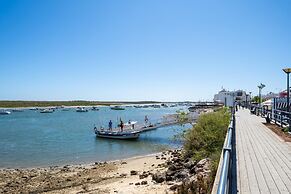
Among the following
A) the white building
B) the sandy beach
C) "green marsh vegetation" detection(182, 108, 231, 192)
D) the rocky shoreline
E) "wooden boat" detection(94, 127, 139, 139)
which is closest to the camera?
the rocky shoreline

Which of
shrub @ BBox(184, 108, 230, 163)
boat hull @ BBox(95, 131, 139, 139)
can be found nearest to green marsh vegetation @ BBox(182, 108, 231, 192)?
shrub @ BBox(184, 108, 230, 163)

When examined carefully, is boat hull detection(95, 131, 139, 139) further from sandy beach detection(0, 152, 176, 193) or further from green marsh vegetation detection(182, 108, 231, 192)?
green marsh vegetation detection(182, 108, 231, 192)

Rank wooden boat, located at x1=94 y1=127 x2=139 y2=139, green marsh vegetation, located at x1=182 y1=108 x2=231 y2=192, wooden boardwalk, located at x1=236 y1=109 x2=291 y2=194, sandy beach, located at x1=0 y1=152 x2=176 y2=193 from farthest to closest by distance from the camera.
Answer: wooden boat, located at x1=94 y1=127 x2=139 y2=139 → sandy beach, located at x1=0 y1=152 x2=176 y2=193 → green marsh vegetation, located at x1=182 y1=108 x2=231 y2=192 → wooden boardwalk, located at x1=236 y1=109 x2=291 y2=194

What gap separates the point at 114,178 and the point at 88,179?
1595 millimetres

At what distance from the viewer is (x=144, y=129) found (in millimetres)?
40656

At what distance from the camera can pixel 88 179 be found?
1898cm

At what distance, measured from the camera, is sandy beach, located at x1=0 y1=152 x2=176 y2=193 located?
15.2 meters

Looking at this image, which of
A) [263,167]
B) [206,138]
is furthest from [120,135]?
[263,167]

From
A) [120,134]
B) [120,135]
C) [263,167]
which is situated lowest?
[120,135]

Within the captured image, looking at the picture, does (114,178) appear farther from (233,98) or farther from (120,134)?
(233,98)

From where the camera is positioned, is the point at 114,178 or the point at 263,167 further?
the point at 114,178

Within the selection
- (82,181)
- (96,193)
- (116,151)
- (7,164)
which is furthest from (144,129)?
(96,193)

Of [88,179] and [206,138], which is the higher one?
[206,138]

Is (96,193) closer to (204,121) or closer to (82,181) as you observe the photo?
(82,181)
